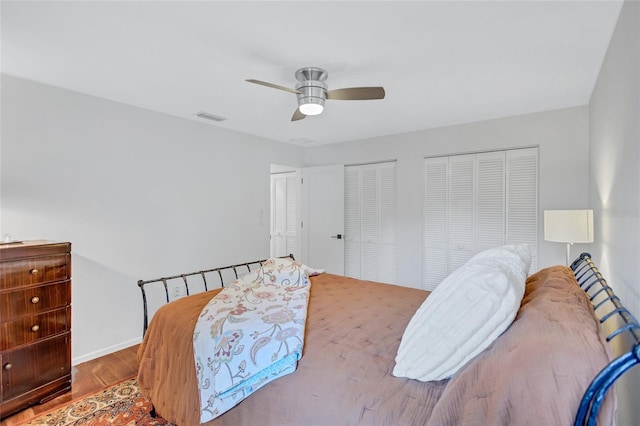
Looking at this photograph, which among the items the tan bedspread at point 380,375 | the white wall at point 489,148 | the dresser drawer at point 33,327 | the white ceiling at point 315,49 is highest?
the white ceiling at point 315,49

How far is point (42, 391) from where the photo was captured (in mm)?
2268

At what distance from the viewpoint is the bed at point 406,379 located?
30.4 inches

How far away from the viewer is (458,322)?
1103 mm

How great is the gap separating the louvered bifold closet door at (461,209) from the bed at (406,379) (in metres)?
1.61

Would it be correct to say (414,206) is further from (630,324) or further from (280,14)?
(630,324)

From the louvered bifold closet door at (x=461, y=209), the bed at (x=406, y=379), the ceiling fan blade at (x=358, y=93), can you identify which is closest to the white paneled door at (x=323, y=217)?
the louvered bifold closet door at (x=461, y=209)

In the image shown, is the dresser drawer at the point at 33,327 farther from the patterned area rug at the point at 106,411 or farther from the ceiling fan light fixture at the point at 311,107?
the ceiling fan light fixture at the point at 311,107

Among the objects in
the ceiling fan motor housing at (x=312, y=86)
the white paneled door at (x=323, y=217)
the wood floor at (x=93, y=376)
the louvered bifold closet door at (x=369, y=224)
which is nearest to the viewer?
the wood floor at (x=93, y=376)

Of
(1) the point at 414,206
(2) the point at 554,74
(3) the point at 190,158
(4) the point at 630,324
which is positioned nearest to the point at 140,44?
(3) the point at 190,158

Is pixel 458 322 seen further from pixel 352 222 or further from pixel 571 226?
pixel 352 222

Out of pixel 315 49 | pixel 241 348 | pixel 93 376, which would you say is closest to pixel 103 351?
pixel 93 376

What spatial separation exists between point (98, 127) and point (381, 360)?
3.24 metres

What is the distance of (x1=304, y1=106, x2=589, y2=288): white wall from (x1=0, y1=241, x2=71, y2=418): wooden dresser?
3.61 m

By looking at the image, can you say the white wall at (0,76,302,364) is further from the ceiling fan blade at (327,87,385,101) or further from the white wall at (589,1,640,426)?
the white wall at (589,1,640,426)
